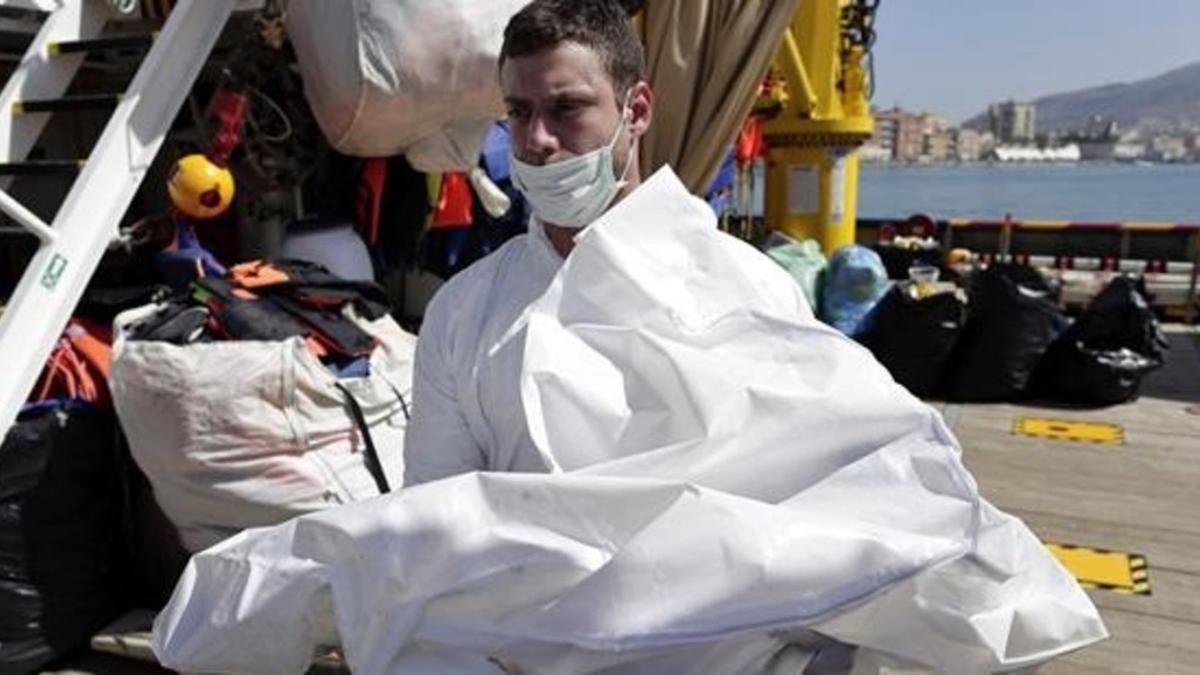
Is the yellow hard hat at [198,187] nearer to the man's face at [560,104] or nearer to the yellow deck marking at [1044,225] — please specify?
the man's face at [560,104]

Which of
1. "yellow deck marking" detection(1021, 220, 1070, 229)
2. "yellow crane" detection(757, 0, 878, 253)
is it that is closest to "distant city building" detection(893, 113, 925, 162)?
"yellow deck marking" detection(1021, 220, 1070, 229)

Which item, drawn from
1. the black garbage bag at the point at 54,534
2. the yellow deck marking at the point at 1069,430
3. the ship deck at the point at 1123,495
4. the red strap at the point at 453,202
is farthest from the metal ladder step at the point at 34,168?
the yellow deck marking at the point at 1069,430

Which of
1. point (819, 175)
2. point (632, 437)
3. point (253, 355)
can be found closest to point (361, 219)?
point (253, 355)

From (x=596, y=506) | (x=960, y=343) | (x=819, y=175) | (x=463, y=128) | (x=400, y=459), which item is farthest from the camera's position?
(x=819, y=175)

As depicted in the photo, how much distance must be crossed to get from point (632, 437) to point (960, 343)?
416 cm

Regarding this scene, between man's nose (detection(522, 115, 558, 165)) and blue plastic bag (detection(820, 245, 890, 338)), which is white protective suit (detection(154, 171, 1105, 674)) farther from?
blue plastic bag (detection(820, 245, 890, 338))

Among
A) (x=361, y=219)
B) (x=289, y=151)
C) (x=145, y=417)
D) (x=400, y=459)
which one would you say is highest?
(x=289, y=151)

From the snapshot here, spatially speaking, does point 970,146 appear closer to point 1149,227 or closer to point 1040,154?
point 1040,154

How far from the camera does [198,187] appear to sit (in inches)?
107

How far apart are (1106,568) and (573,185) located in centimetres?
252

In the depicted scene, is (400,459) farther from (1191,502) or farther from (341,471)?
(1191,502)

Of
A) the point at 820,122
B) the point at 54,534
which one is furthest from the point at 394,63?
the point at 820,122

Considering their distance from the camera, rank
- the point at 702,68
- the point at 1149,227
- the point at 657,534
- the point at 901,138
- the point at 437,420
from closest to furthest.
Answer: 1. the point at 657,534
2. the point at 437,420
3. the point at 702,68
4. the point at 1149,227
5. the point at 901,138

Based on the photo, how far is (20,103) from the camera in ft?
8.32
